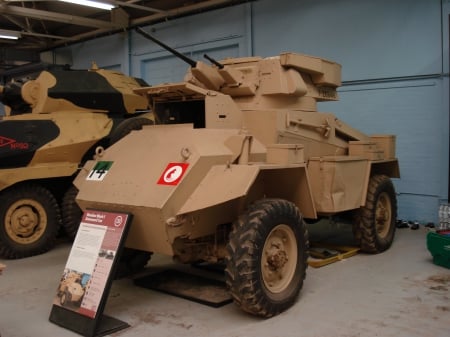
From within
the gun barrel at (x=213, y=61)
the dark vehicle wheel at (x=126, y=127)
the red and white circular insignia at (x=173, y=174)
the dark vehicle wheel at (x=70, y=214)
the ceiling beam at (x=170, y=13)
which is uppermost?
the ceiling beam at (x=170, y=13)

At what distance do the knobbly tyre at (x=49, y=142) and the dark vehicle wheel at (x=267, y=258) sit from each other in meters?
3.34

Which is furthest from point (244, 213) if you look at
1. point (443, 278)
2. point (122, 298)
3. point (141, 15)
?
point (141, 15)

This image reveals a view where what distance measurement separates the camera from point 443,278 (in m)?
5.32

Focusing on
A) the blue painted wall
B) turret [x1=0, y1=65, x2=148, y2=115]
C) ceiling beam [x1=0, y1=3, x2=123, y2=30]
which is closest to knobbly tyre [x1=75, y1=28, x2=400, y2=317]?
the blue painted wall

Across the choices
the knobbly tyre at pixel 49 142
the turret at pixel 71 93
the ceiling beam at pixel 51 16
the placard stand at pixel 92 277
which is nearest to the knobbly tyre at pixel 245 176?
the placard stand at pixel 92 277

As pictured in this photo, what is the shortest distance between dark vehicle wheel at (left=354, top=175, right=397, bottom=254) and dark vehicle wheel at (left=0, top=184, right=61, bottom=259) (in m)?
4.02

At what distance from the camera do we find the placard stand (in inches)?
159

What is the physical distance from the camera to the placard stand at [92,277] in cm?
405

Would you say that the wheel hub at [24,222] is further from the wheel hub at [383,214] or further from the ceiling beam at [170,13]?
the ceiling beam at [170,13]

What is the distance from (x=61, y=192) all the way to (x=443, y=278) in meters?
5.30

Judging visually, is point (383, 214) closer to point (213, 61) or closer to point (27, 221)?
point (213, 61)

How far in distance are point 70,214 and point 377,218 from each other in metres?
4.05

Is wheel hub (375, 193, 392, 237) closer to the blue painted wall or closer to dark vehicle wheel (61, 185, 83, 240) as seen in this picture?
the blue painted wall

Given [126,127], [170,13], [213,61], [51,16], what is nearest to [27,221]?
[126,127]
